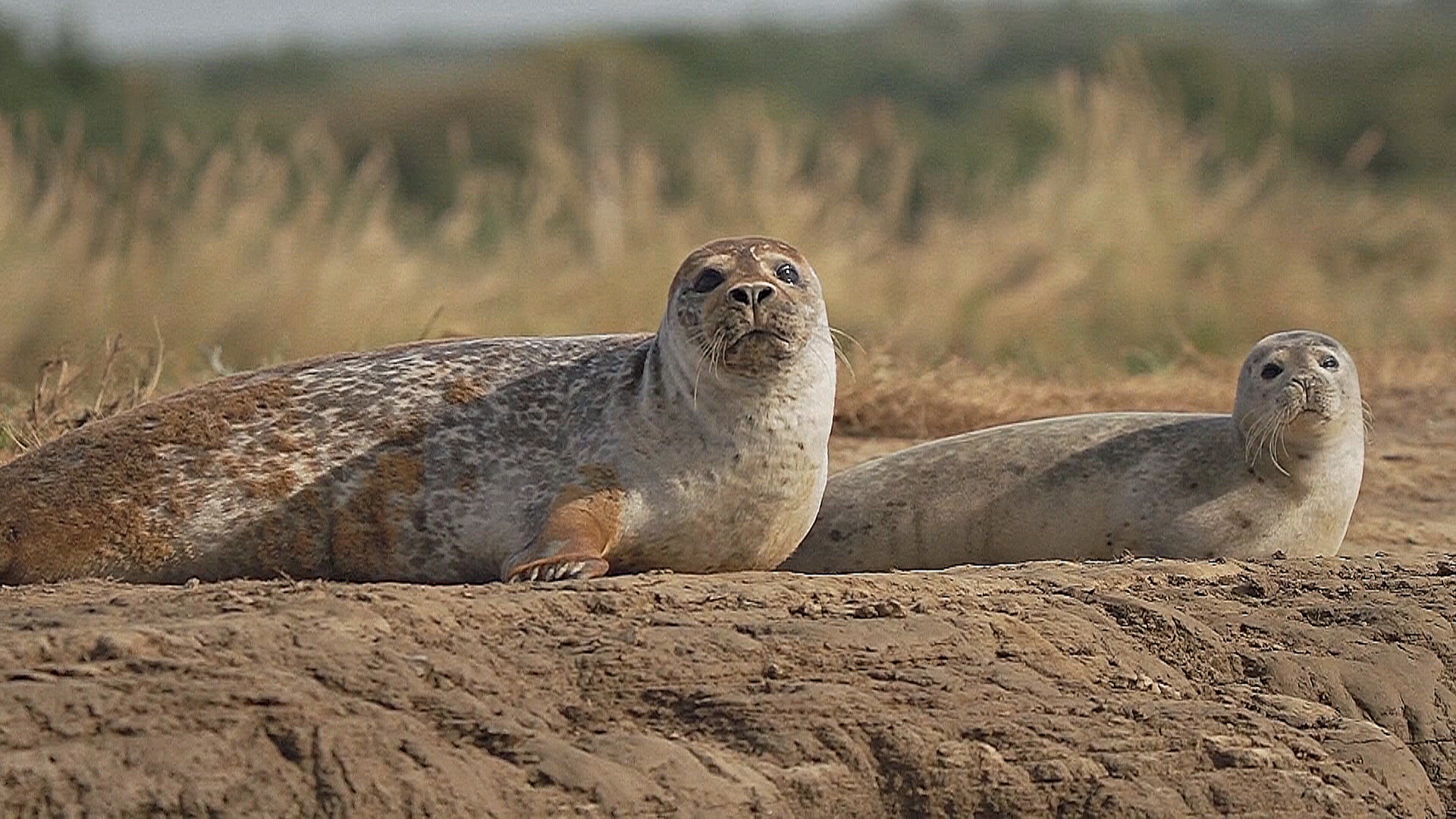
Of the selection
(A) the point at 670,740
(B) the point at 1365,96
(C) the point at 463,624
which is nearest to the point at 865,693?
(A) the point at 670,740

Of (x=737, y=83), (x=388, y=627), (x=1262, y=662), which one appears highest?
(x=388, y=627)

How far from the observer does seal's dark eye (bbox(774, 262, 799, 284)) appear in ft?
17.1

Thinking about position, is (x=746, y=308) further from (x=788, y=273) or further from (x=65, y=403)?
(x=65, y=403)

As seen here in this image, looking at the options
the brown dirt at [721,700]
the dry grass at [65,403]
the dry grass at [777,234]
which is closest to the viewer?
the brown dirt at [721,700]

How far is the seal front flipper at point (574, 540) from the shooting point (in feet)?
15.7

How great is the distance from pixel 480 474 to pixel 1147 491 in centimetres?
211

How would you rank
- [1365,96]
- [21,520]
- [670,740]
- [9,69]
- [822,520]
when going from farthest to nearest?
[1365,96] → [9,69] → [822,520] → [21,520] → [670,740]

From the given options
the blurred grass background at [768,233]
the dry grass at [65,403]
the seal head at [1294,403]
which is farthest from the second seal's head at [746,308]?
the blurred grass background at [768,233]

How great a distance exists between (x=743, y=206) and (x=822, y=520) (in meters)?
6.70

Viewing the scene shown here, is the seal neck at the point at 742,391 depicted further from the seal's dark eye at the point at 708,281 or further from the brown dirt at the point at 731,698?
the brown dirt at the point at 731,698

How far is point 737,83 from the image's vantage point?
45.2 metres

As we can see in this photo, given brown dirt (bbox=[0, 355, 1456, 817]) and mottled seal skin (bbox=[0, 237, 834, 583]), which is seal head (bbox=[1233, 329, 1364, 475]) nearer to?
brown dirt (bbox=[0, 355, 1456, 817])

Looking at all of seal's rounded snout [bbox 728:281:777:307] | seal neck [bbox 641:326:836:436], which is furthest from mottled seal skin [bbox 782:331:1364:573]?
seal's rounded snout [bbox 728:281:777:307]

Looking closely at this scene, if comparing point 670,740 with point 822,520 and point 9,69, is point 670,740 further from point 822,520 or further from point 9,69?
point 9,69
